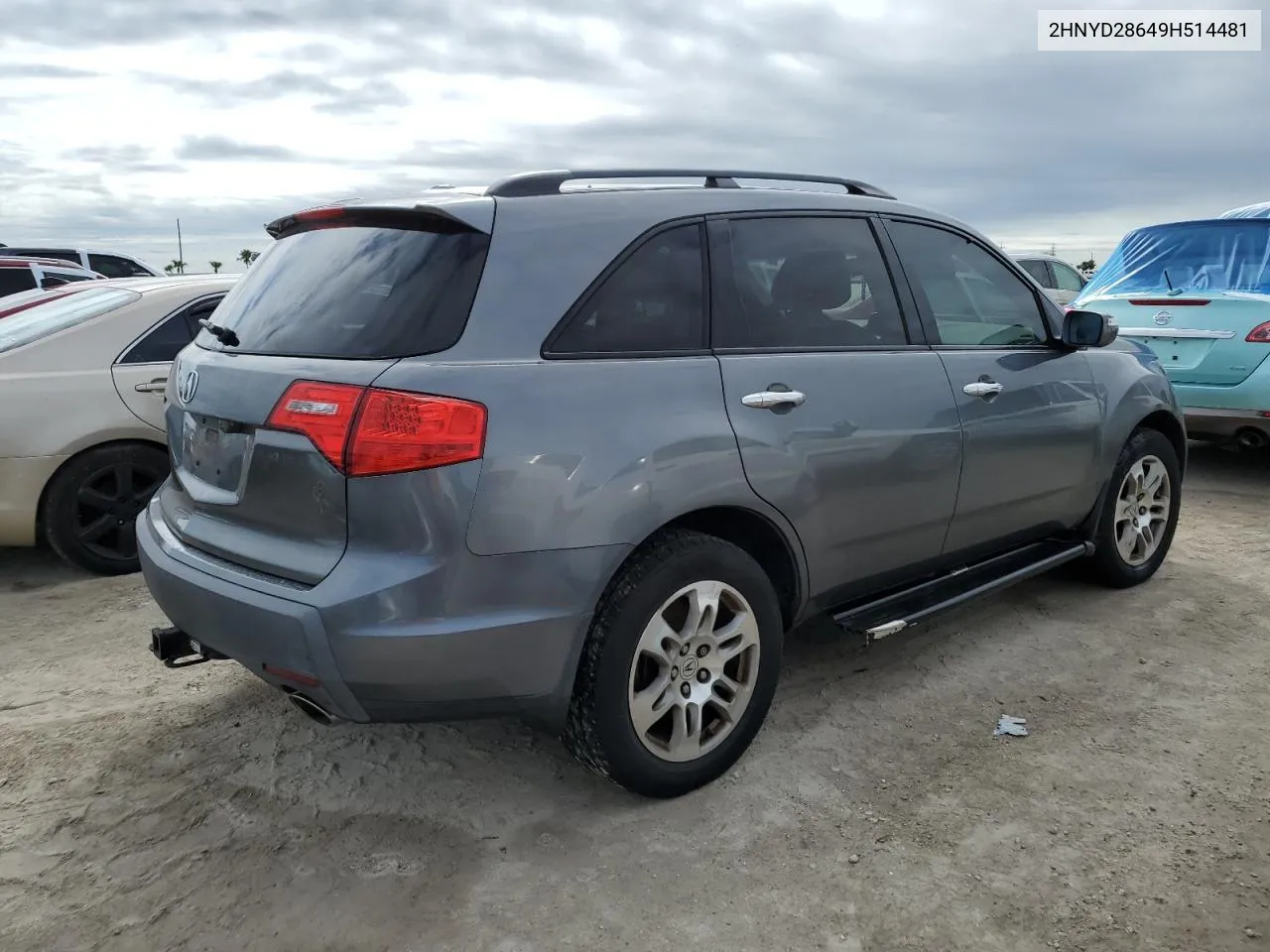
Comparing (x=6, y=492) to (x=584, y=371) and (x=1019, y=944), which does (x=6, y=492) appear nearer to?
(x=584, y=371)

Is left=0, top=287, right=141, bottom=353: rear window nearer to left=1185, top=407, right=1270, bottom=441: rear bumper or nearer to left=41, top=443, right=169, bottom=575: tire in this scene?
left=41, top=443, right=169, bottom=575: tire

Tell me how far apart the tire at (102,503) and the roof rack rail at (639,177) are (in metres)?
2.97

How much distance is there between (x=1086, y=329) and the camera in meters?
4.22

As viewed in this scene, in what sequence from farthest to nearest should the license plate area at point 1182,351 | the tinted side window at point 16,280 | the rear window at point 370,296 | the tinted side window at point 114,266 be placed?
the tinted side window at point 114,266 → the tinted side window at point 16,280 → the license plate area at point 1182,351 → the rear window at point 370,296

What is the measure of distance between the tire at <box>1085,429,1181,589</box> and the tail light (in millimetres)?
3317

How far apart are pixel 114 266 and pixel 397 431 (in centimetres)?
1659

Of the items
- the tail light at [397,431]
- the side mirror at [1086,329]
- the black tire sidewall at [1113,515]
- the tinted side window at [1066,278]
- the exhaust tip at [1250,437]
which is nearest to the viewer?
the tail light at [397,431]

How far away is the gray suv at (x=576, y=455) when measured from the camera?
248cm

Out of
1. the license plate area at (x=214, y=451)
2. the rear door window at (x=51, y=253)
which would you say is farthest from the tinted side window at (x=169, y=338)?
the rear door window at (x=51, y=253)

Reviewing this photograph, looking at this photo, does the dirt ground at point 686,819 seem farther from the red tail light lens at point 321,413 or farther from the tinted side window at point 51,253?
the tinted side window at point 51,253

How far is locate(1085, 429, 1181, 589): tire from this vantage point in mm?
4688

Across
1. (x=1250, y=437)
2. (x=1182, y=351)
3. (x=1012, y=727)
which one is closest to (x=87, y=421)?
(x=1012, y=727)

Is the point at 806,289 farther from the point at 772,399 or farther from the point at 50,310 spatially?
the point at 50,310

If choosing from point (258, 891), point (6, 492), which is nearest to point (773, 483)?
point (258, 891)
